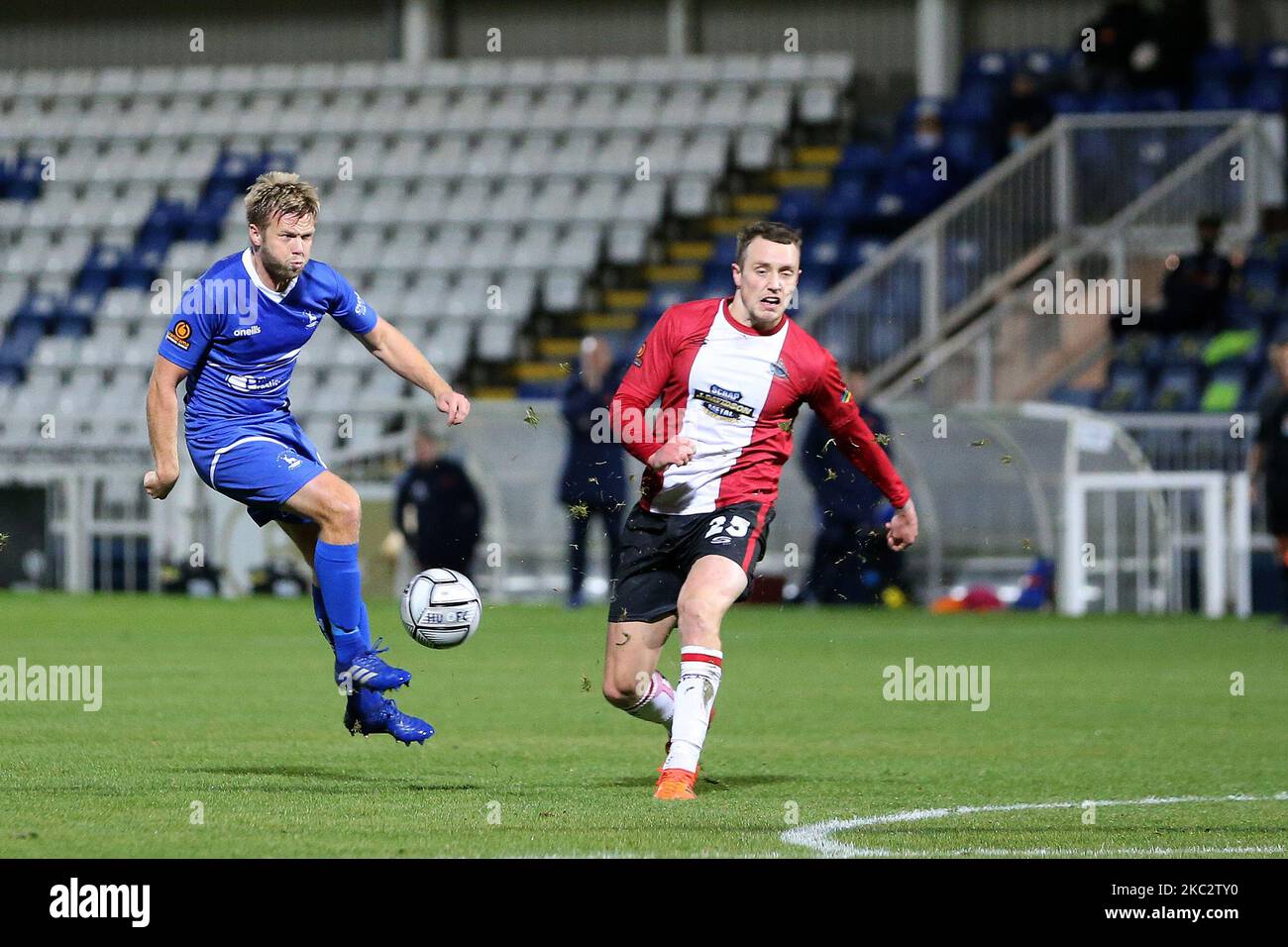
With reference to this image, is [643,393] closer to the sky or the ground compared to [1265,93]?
closer to the ground

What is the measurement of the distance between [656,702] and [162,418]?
2.00m

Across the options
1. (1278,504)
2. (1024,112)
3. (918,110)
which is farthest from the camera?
(918,110)

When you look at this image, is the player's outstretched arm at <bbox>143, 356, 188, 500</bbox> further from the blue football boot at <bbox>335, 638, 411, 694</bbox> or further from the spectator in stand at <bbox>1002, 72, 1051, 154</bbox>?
the spectator in stand at <bbox>1002, 72, 1051, 154</bbox>

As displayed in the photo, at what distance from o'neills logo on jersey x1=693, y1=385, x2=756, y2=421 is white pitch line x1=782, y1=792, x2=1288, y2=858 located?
4.99 ft

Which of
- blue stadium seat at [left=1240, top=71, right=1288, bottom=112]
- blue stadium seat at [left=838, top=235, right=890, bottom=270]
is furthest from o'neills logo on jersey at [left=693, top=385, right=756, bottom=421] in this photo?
blue stadium seat at [left=1240, top=71, right=1288, bottom=112]

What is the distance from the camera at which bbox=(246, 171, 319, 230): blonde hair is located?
7.50 meters

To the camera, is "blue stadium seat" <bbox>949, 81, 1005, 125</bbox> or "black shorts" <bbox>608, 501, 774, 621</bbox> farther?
"blue stadium seat" <bbox>949, 81, 1005, 125</bbox>

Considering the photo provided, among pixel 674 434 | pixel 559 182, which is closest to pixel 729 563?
pixel 674 434

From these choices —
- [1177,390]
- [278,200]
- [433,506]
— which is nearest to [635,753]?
[278,200]

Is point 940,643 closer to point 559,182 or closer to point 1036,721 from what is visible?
point 1036,721

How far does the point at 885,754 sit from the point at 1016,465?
30.4 ft

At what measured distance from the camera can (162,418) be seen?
7.59m
